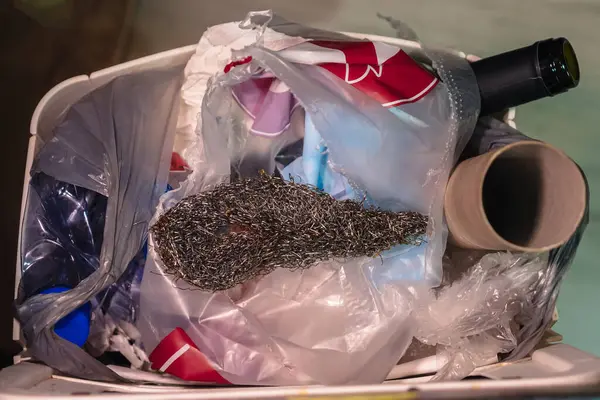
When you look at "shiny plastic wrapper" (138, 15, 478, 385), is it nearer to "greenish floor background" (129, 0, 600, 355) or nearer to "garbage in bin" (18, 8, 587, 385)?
"garbage in bin" (18, 8, 587, 385)

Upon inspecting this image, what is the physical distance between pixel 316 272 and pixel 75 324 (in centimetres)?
31

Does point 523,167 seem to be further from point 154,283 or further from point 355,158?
point 154,283

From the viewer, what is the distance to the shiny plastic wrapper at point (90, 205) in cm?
63

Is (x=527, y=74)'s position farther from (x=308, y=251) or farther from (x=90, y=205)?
(x=90, y=205)

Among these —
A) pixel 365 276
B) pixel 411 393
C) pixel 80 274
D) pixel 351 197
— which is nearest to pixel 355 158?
pixel 351 197

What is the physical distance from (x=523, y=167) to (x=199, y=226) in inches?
15.7

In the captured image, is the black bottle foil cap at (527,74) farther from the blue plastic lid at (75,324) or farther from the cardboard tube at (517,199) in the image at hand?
the blue plastic lid at (75,324)

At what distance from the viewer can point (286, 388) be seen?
52 centimetres

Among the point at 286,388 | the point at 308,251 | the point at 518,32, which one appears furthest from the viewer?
the point at 518,32

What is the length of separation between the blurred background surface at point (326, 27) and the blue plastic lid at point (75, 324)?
36 centimetres

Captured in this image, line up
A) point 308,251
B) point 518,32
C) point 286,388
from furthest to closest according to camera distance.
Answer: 1. point 518,32
2. point 308,251
3. point 286,388

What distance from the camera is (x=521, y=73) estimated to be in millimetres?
682

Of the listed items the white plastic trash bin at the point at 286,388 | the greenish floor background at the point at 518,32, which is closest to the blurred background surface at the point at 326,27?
the greenish floor background at the point at 518,32

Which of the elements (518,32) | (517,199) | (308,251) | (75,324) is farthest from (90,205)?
(518,32)
